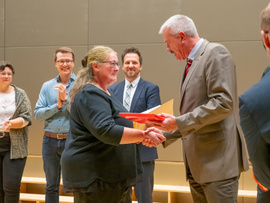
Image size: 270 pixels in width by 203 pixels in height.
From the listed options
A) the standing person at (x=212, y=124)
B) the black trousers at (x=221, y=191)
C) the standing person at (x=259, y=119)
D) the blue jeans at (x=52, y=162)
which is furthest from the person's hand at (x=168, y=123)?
the blue jeans at (x=52, y=162)

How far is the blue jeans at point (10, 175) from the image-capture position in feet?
11.8

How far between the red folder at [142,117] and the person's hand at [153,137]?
5.3 inches

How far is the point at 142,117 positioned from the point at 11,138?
6.75ft

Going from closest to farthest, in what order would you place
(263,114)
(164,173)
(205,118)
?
1. (263,114)
2. (205,118)
3. (164,173)

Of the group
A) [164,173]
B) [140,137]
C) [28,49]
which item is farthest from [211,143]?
[28,49]

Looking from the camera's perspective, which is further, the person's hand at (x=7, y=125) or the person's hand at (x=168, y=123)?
the person's hand at (x=7, y=125)

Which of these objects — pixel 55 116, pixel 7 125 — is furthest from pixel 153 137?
pixel 7 125

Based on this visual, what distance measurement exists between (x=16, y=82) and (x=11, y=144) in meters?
1.82

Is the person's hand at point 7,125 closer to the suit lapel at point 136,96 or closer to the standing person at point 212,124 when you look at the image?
the suit lapel at point 136,96

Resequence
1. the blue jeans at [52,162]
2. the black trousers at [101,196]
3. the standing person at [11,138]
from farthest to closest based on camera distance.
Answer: the standing person at [11,138], the blue jeans at [52,162], the black trousers at [101,196]

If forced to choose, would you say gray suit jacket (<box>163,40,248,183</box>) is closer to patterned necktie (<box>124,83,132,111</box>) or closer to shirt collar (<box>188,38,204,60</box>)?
shirt collar (<box>188,38,204,60</box>)

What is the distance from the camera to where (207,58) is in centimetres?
212

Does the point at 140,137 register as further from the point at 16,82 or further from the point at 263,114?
the point at 16,82

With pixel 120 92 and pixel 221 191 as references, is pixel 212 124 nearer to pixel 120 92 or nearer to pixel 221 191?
pixel 221 191
